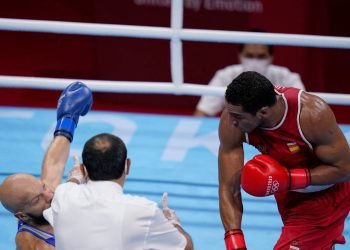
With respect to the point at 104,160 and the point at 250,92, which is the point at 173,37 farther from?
the point at 104,160

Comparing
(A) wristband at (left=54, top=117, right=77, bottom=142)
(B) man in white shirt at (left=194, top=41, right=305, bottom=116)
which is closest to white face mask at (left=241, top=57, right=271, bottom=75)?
(B) man in white shirt at (left=194, top=41, right=305, bottom=116)

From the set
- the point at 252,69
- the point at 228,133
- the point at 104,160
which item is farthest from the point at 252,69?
the point at 104,160

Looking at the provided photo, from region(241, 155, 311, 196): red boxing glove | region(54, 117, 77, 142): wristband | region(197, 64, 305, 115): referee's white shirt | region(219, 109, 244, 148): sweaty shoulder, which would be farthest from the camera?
region(197, 64, 305, 115): referee's white shirt

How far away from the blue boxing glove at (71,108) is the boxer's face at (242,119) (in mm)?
807

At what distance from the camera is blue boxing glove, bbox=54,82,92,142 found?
2809 mm

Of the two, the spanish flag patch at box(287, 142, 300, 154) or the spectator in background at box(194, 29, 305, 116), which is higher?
the spectator in background at box(194, 29, 305, 116)

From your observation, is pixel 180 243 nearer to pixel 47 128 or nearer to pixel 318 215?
Answer: pixel 318 215

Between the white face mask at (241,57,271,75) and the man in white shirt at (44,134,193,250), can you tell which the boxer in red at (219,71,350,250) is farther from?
the white face mask at (241,57,271,75)

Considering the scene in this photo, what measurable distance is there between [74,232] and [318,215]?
89 centimetres

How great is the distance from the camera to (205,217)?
3055 mm

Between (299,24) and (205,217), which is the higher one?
(299,24)

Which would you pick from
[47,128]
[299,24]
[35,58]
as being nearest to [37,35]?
[35,58]

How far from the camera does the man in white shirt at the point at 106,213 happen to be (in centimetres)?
204

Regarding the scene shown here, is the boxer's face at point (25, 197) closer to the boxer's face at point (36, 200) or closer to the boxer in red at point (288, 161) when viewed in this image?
the boxer's face at point (36, 200)
